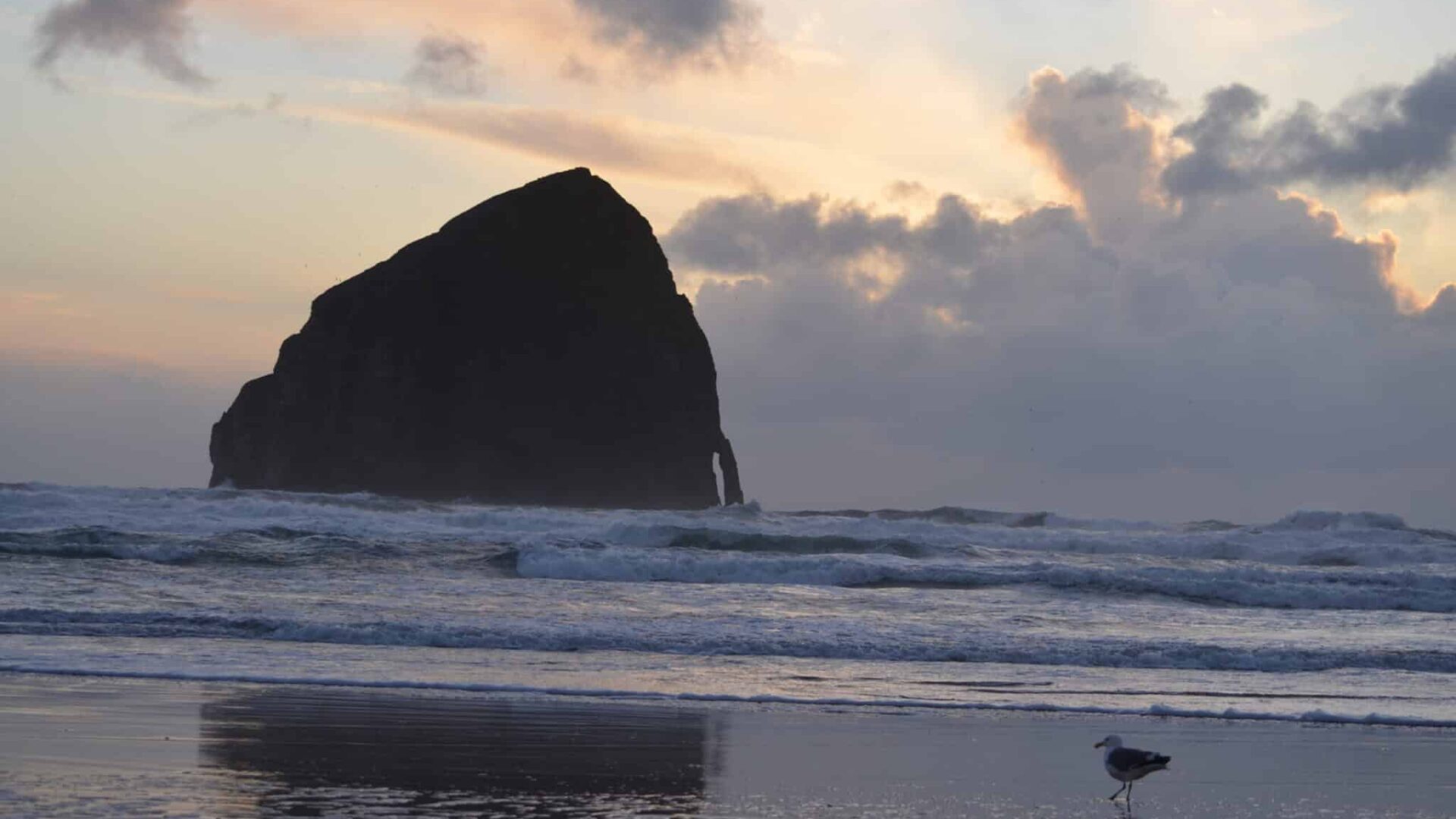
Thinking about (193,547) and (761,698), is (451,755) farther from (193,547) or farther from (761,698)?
(193,547)

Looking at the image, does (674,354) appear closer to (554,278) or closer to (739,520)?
(554,278)

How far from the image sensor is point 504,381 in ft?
203

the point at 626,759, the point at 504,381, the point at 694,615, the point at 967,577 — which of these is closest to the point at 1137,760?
the point at 626,759

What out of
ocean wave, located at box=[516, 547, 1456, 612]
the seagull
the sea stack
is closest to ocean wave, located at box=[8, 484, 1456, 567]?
ocean wave, located at box=[516, 547, 1456, 612]

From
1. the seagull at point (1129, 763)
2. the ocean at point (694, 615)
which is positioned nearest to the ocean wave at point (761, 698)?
the ocean at point (694, 615)

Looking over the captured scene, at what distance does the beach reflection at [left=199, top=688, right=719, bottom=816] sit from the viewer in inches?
309

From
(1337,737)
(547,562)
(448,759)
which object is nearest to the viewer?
(448,759)

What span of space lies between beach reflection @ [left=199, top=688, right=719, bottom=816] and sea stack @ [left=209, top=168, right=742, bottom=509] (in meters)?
48.7

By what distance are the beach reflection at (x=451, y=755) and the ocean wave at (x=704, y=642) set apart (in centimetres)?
398

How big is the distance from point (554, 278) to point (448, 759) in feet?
186

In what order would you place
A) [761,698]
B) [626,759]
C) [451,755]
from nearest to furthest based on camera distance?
[451,755]
[626,759]
[761,698]

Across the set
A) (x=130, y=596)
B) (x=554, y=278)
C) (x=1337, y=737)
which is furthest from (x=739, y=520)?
(x=1337, y=737)

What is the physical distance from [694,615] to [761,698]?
6718 millimetres

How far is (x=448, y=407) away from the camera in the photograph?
61094mm
